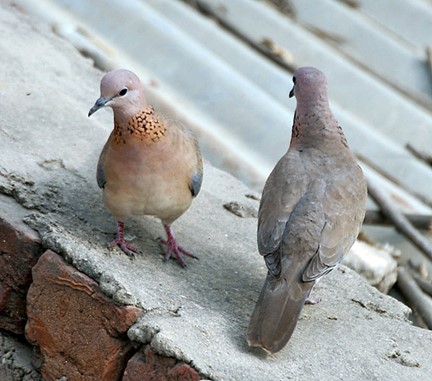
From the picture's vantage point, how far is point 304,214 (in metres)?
3.09

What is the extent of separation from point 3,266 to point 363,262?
1.78 metres

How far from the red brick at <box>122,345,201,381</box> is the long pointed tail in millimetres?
269

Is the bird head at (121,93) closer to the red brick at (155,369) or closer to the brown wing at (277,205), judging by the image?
the brown wing at (277,205)

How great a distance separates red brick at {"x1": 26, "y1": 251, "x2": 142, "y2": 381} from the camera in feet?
9.47

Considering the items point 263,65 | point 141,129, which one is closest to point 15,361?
point 141,129

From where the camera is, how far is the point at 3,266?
316 cm

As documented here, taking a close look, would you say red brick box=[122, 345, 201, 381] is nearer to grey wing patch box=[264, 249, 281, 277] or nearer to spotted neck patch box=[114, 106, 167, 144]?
grey wing patch box=[264, 249, 281, 277]

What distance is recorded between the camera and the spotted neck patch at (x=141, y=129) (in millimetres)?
3189

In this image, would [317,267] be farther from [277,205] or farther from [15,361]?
[15,361]

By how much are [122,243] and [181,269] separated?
237 millimetres

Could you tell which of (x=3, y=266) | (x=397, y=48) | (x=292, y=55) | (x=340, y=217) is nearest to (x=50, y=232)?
(x=3, y=266)

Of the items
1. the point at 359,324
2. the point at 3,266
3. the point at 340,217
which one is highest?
the point at 340,217

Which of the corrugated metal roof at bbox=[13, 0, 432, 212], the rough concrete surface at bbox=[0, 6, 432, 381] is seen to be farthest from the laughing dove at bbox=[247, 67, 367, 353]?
the corrugated metal roof at bbox=[13, 0, 432, 212]

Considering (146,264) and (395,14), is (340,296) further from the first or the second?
(395,14)
